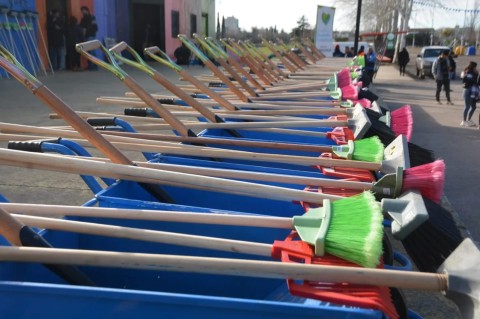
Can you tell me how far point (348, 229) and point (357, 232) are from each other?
0.13 ft

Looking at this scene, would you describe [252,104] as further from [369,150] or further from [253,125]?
[369,150]

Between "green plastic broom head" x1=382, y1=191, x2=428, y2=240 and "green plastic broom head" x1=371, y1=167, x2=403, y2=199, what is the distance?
0.63 feet

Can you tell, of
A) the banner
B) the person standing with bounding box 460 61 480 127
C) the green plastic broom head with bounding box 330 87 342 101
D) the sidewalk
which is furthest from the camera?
the banner

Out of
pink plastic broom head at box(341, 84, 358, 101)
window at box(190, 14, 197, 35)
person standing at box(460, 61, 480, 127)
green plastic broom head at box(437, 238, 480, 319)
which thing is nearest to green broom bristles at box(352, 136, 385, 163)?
green plastic broom head at box(437, 238, 480, 319)

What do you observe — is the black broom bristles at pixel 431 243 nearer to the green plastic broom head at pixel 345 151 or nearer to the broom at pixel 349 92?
the green plastic broom head at pixel 345 151

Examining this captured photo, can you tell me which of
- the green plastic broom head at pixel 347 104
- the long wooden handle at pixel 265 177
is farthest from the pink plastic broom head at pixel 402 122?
the long wooden handle at pixel 265 177

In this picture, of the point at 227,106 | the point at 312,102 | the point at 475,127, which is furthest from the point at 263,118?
the point at 475,127

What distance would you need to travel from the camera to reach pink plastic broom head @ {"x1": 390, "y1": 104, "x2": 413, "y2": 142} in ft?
12.6

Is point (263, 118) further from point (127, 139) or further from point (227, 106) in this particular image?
point (127, 139)

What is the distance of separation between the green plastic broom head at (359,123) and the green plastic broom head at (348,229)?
5.04 ft

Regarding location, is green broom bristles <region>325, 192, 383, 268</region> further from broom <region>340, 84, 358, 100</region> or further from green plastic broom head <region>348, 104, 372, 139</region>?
broom <region>340, 84, 358, 100</region>

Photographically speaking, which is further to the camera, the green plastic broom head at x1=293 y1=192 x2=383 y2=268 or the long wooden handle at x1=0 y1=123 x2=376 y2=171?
the long wooden handle at x1=0 y1=123 x2=376 y2=171

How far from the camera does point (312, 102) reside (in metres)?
5.53

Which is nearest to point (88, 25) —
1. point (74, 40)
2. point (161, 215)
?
point (74, 40)
